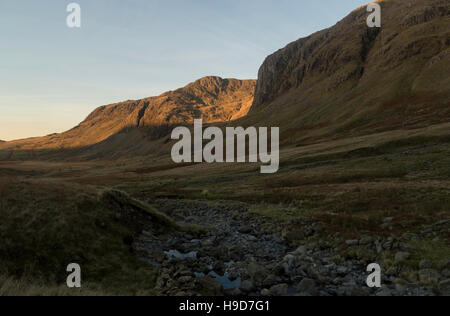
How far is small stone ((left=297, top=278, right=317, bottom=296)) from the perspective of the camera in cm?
1272

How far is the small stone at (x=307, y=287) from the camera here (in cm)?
1272

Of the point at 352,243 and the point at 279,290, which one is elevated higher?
the point at 352,243

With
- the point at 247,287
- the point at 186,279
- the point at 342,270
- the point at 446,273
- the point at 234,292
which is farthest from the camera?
the point at 342,270

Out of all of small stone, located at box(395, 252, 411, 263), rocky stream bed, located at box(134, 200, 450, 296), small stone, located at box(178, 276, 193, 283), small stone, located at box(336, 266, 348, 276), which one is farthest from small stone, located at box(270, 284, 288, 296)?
small stone, located at box(395, 252, 411, 263)

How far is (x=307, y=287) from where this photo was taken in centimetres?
1297

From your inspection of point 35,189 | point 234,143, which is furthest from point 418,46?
point 35,189

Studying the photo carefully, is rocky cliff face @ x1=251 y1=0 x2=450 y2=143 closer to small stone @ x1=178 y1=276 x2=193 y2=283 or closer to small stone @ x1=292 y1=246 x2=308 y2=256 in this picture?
small stone @ x1=292 y1=246 x2=308 y2=256

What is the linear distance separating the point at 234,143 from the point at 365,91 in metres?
76.1

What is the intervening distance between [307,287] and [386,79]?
159402 mm

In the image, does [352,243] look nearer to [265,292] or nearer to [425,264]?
[425,264]

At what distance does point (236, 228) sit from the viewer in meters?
27.6

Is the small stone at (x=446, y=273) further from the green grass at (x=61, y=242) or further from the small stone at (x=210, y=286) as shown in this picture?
the green grass at (x=61, y=242)

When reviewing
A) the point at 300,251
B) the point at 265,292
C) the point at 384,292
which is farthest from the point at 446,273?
the point at 265,292

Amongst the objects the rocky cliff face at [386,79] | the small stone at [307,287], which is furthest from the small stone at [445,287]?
the rocky cliff face at [386,79]
